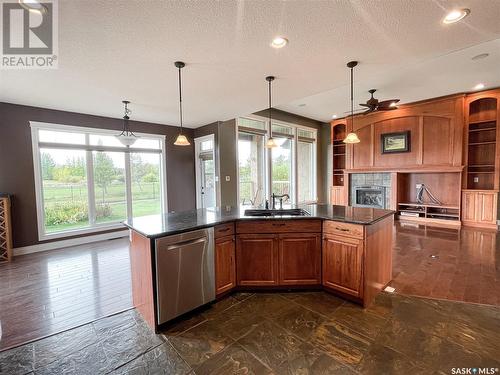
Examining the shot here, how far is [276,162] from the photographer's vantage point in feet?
23.4

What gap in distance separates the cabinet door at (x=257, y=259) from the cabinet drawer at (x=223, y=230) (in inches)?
5.0

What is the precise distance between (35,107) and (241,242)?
15.3 ft

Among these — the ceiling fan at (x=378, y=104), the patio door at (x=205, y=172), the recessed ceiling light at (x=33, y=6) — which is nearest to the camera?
the recessed ceiling light at (x=33, y=6)

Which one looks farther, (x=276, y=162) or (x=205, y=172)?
(x=276, y=162)

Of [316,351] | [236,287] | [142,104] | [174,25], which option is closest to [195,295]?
[236,287]

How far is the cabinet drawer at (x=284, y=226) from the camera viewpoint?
2.67 meters

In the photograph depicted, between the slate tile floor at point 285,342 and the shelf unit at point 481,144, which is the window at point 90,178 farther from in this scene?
the shelf unit at point 481,144

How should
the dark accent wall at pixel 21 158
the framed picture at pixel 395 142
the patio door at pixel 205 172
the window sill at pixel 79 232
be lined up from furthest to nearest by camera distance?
the framed picture at pixel 395 142, the patio door at pixel 205 172, the window sill at pixel 79 232, the dark accent wall at pixel 21 158

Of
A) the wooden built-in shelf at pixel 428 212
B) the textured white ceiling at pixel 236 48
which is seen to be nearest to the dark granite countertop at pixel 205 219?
the textured white ceiling at pixel 236 48

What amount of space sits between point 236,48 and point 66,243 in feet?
16.0

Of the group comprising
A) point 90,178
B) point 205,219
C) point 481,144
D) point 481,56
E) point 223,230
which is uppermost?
point 481,56

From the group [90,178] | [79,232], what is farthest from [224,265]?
[90,178]

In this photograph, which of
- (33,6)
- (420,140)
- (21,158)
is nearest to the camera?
(33,6)

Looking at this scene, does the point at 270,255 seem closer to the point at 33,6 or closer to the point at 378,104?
the point at 33,6
